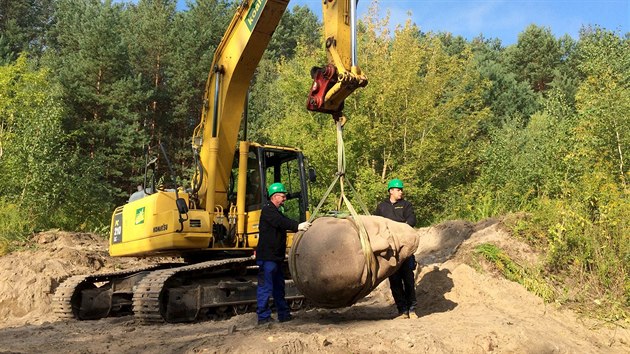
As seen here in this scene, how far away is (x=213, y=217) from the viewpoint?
28.7 feet

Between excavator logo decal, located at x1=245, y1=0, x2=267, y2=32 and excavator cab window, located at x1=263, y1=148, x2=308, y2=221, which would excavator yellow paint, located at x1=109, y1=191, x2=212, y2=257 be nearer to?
excavator cab window, located at x1=263, y1=148, x2=308, y2=221

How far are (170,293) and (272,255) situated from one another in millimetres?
2308

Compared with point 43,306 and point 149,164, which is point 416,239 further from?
point 43,306

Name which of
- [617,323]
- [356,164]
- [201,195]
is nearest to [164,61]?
[356,164]

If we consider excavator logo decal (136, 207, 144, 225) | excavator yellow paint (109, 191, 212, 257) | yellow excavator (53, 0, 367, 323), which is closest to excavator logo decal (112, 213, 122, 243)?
yellow excavator (53, 0, 367, 323)

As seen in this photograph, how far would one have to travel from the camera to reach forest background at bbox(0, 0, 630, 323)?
846 cm

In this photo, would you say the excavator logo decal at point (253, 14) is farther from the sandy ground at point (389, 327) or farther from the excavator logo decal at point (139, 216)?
the sandy ground at point (389, 327)

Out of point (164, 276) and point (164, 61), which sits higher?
point (164, 61)

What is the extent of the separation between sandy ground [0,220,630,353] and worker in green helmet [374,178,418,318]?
27cm

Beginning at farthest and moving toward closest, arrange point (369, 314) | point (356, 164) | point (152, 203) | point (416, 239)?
point (356, 164)
point (152, 203)
point (369, 314)
point (416, 239)

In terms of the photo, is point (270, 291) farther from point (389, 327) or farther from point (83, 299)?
point (83, 299)

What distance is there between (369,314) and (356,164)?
47.5 feet

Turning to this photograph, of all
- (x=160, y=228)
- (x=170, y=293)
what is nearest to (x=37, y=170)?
(x=160, y=228)

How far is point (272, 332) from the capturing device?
5.24m
